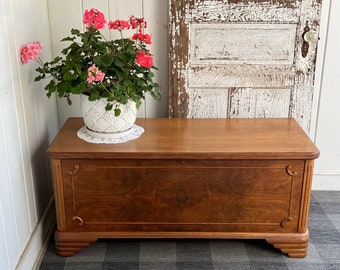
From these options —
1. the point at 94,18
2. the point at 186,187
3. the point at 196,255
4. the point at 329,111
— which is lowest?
the point at 196,255

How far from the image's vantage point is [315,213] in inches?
93.3

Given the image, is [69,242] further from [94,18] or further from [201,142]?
[94,18]

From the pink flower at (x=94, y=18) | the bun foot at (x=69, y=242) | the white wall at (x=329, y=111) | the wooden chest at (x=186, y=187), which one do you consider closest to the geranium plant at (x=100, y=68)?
the pink flower at (x=94, y=18)

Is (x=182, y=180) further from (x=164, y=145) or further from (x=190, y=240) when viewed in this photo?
(x=190, y=240)

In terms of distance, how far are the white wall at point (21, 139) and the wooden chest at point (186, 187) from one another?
13 cm

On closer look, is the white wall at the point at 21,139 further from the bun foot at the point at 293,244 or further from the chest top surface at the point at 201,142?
the bun foot at the point at 293,244

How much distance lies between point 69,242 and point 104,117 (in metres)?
0.61

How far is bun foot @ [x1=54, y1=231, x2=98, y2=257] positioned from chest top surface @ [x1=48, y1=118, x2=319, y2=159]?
15.8 inches

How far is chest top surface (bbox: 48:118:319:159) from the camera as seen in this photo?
1836mm

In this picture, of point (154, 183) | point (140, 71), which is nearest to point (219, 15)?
point (140, 71)

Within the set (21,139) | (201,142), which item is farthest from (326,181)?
(21,139)

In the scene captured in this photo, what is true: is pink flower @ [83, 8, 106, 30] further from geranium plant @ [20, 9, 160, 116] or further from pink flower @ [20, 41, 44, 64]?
pink flower @ [20, 41, 44, 64]

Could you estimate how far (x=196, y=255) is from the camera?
6.66ft

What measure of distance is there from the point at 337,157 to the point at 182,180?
1.13 m
